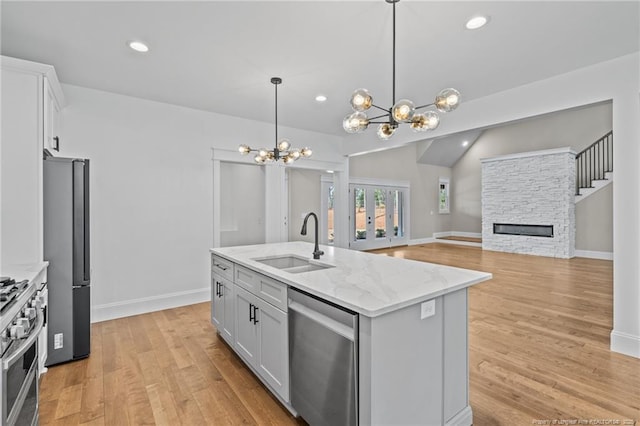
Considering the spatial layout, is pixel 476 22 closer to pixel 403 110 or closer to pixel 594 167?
pixel 403 110

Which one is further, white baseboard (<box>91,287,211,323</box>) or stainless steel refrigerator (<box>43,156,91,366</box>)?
white baseboard (<box>91,287,211,323</box>)

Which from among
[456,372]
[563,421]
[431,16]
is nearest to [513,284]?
[563,421]

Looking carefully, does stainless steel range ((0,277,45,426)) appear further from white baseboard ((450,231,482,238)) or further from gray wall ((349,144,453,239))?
white baseboard ((450,231,482,238))

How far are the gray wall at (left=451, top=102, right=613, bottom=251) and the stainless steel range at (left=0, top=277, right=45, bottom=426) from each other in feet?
22.1

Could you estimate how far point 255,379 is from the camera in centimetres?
244

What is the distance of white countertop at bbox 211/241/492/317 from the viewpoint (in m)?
1.52

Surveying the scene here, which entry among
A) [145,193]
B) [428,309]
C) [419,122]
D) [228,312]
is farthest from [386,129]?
[145,193]

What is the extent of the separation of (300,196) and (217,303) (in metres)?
4.45

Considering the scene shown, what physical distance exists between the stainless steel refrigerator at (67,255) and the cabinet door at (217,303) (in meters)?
1.08

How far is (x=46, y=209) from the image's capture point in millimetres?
2693

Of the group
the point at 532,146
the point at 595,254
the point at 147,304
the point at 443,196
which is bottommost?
the point at 147,304

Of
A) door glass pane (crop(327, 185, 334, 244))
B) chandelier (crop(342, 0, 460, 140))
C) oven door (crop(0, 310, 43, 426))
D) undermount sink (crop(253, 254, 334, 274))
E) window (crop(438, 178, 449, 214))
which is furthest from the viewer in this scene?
window (crop(438, 178, 449, 214))

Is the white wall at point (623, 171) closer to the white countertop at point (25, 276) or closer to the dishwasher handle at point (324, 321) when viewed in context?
the dishwasher handle at point (324, 321)

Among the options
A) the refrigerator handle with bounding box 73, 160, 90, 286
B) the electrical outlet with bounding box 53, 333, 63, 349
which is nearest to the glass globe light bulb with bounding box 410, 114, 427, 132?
the refrigerator handle with bounding box 73, 160, 90, 286
